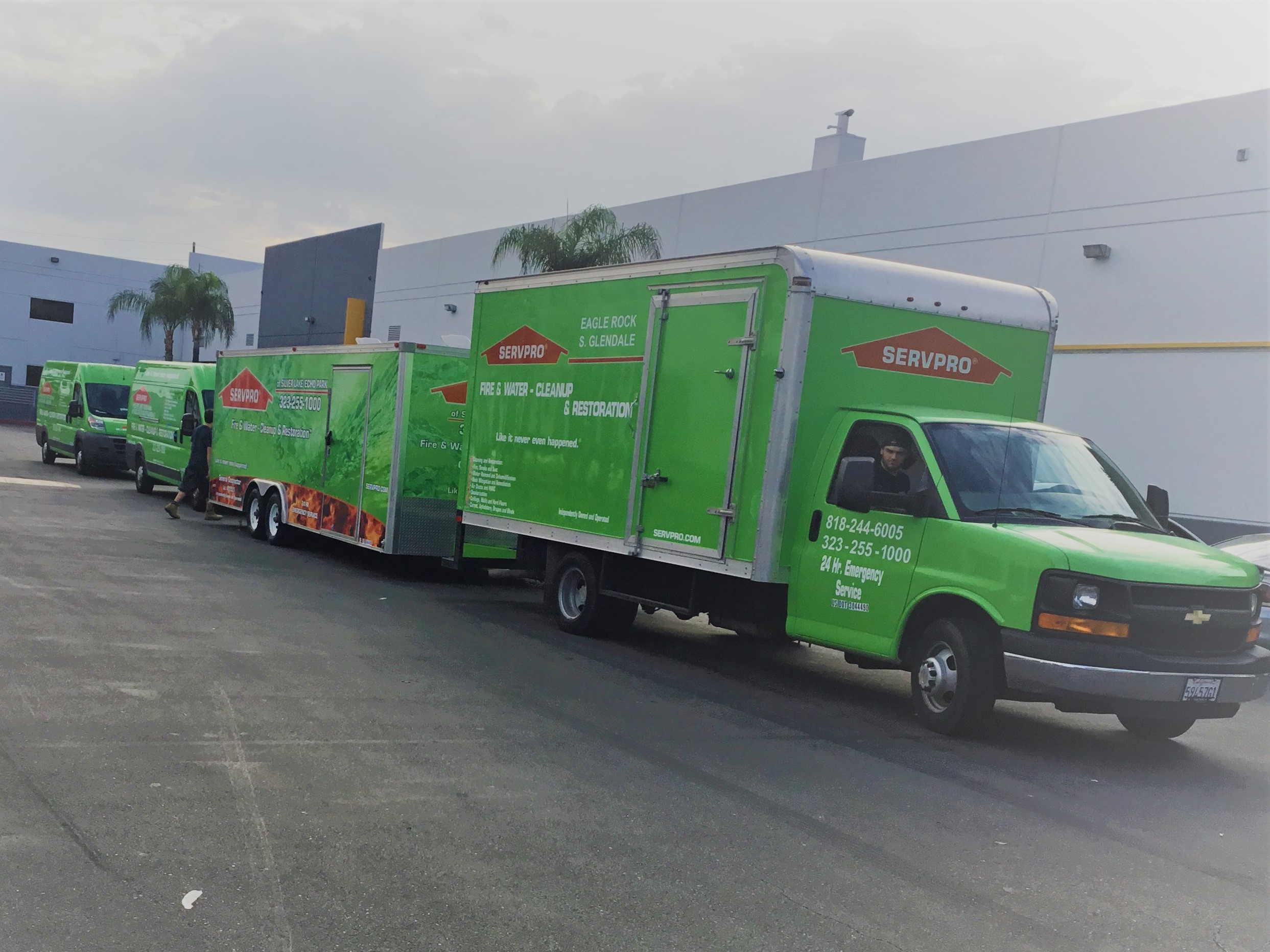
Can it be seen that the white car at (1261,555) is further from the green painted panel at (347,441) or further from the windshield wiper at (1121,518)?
the green painted panel at (347,441)

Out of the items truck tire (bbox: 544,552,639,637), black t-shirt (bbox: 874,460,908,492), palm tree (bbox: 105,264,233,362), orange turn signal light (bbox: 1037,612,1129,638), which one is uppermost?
palm tree (bbox: 105,264,233,362)

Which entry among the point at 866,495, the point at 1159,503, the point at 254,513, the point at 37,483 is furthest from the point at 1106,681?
the point at 37,483

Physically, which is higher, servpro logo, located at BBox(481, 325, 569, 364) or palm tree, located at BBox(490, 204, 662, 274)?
palm tree, located at BBox(490, 204, 662, 274)

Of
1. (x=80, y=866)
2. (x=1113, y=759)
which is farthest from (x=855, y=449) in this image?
(x=80, y=866)

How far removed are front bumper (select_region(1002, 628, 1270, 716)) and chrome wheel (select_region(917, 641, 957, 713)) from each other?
1.38ft

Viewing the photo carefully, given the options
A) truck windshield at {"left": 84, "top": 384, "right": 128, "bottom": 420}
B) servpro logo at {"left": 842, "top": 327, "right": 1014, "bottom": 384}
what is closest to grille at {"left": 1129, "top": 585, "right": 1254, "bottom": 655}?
servpro logo at {"left": 842, "top": 327, "right": 1014, "bottom": 384}

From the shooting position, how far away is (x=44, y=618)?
958 centimetres

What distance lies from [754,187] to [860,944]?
2223 centimetres

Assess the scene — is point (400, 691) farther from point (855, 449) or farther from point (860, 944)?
point (860, 944)

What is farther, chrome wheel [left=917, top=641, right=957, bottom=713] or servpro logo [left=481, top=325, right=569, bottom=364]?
servpro logo [left=481, top=325, right=569, bottom=364]

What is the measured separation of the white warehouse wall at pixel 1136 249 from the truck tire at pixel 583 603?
10.3 meters

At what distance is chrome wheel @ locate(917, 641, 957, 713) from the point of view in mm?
7820

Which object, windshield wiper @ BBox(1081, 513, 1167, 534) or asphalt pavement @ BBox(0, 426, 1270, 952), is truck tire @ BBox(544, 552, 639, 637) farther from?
windshield wiper @ BBox(1081, 513, 1167, 534)

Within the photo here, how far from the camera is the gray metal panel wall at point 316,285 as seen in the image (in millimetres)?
42438
